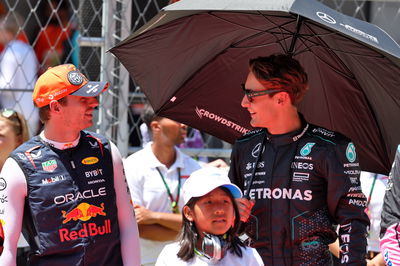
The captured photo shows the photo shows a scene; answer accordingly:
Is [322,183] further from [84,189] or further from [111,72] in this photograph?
[111,72]

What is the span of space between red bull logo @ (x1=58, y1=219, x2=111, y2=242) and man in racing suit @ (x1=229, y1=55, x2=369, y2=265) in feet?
1.92

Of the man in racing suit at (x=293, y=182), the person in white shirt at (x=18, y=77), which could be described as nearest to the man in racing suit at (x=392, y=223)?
the man in racing suit at (x=293, y=182)

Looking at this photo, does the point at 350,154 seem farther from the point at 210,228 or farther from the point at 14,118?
the point at 14,118

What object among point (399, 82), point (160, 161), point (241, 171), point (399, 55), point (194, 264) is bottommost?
point (160, 161)

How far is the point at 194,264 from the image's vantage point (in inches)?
123

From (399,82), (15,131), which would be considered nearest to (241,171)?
(399,82)

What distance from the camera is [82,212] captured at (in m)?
3.30

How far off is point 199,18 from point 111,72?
141 centimetres

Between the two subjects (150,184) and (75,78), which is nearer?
(75,78)

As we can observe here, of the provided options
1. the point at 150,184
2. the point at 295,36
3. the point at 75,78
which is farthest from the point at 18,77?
the point at 295,36

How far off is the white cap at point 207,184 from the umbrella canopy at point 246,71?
657mm

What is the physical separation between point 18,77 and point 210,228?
274 centimetres

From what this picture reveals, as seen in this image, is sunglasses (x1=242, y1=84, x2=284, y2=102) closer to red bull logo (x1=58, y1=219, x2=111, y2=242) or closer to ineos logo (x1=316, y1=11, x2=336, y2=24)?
ineos logo (x1=316, y1=11, x2=336, y2=24)

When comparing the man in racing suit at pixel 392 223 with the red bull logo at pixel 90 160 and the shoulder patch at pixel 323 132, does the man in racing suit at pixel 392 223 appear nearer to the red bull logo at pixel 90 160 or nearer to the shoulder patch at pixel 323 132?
the shoulder patch at pixel 323 132
